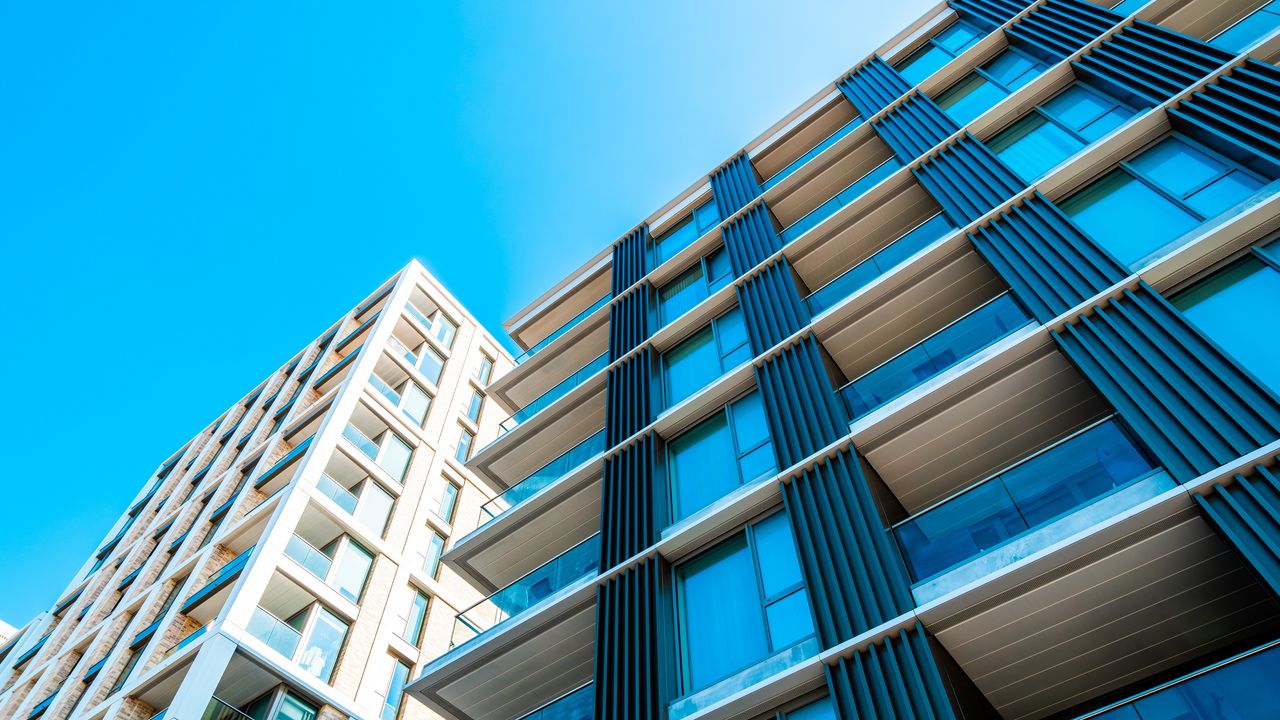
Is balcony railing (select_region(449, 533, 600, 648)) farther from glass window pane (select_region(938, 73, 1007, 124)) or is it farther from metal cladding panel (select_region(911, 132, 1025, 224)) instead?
glass window pane (select_region(938, 73, 1007, 124))

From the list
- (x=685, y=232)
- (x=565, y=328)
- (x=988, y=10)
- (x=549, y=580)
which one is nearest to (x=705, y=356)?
(x=549, y=580)

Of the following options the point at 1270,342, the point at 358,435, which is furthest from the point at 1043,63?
the point at 358,435

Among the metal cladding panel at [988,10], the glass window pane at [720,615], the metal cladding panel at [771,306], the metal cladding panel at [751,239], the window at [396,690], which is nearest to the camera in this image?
the glass window pane at [720,615]

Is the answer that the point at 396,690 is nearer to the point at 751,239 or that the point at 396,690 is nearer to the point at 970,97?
the point at 751,239

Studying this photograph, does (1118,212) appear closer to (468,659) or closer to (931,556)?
(931,556)

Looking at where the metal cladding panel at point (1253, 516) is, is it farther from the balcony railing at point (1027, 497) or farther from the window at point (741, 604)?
the window at point (741, 604)

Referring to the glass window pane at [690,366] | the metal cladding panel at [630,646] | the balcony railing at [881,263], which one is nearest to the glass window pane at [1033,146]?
the balcony railing at [881,263]

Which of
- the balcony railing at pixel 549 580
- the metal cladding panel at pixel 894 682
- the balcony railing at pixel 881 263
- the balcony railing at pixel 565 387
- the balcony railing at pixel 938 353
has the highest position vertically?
the balcony railing at pixel 565 387

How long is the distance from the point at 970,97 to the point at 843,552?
501 inches

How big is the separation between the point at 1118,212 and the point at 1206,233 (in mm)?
2235

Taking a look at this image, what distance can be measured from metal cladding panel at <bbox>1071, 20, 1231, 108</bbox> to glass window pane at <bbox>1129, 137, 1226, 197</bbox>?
3.11 feet

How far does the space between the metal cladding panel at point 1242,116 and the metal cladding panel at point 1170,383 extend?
119 inches

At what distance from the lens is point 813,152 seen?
75.4 feet

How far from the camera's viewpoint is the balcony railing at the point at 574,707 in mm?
12828
